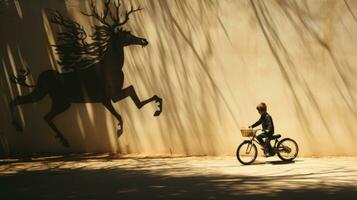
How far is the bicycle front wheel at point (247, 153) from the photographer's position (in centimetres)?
1269

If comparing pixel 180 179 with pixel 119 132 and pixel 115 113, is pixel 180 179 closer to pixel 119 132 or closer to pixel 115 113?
pixel 119 132

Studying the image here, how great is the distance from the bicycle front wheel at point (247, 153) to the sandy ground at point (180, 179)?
0.69 feet

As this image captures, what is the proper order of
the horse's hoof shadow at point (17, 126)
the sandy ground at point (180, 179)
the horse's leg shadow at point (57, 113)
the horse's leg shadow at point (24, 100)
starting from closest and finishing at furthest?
the sandy ground at point (180, 179)
the horse's leg shadow at point (57, 113)
the horse's leg shadow at point (24, 100)
the horse's hoof shadow at point (17, 126)

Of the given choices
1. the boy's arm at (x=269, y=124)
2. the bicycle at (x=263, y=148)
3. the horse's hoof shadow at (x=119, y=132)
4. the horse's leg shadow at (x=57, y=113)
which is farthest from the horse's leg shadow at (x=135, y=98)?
the boy's arm at (x=269, y=124)

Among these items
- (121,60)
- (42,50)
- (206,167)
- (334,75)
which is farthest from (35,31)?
(334,75)

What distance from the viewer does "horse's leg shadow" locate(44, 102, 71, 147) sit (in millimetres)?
16562

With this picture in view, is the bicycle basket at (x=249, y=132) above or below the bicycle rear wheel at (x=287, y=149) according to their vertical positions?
above

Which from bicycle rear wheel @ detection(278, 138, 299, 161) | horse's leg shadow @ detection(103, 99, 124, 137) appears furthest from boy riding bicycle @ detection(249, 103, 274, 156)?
horse's leg shadow @ detection(103, 99, 124, 137)

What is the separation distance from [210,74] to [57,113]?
197 inches

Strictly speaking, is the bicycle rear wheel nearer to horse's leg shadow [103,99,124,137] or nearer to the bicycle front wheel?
the bicycle front wheel

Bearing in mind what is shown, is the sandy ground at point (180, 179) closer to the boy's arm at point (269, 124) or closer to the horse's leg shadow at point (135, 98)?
the boy's arm at point (269, 124)

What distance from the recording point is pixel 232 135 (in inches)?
565

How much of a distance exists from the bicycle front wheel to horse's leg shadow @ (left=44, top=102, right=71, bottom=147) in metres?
6.00

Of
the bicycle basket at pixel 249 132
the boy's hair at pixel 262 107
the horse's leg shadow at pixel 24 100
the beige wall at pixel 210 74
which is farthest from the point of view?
the horse's leg shadow at pixel 24 100
